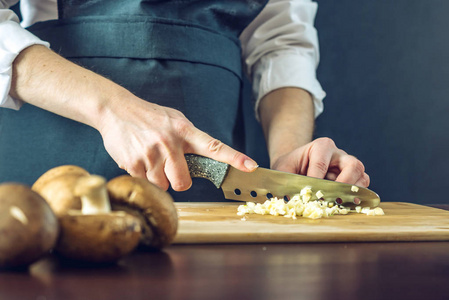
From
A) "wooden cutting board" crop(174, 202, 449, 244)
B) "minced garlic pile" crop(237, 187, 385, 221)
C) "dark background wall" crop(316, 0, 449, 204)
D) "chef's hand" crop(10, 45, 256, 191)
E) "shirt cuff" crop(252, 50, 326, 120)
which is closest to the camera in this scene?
"wooden cutting board" crop(174, 202, 449, 244)

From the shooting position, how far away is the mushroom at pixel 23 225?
1.26 feet

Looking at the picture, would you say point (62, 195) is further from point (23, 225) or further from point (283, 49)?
point (283, 49)

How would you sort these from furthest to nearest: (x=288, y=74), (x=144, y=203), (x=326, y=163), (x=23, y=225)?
(x=288, y=74) → (x=326, y=163) → (x=144, y=203) → (x=23, y=225)

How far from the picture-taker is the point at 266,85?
1.49 meters

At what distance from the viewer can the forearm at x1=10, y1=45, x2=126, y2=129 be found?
0.97 metres

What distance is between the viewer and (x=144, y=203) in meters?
0.49

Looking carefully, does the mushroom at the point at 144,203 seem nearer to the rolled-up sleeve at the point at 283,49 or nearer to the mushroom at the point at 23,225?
the mushroom at the point at 23,225

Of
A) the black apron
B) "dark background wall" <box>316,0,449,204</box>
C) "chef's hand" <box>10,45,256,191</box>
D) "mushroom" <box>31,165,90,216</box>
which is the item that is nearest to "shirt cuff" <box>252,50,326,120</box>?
the black apron

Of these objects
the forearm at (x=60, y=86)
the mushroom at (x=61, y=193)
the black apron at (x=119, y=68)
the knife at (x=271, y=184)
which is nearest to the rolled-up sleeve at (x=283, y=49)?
the black apron at (x=119, y=68)

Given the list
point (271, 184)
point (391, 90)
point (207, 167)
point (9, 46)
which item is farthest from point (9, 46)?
point (391, 90)

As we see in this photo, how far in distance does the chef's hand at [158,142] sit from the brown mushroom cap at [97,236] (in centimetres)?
51

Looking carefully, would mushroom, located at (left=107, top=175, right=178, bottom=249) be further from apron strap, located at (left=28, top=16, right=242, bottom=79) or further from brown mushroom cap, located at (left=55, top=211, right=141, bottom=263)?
apron strap, located at (left=28, top=16, right=242, bottom=79)

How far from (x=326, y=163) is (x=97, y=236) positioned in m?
0.78

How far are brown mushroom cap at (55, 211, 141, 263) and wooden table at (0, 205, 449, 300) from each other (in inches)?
0.8
